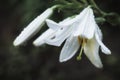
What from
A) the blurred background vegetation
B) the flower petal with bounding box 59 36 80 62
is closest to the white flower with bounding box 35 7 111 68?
the flower petal with bounding box 59 36 80 62

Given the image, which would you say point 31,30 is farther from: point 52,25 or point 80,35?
point 80,35

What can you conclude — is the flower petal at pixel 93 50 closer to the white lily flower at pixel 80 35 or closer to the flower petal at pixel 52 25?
the white lily flower at pixel 80 35

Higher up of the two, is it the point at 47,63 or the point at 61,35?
the point at 61,35

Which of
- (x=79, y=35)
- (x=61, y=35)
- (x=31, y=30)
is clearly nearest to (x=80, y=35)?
(x=79, y=35)

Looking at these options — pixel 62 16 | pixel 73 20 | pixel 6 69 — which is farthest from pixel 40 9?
pixel 73 20

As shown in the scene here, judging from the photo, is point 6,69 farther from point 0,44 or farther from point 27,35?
point 27,35

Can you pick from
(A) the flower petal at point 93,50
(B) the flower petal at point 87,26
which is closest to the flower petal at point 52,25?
(B) the flower petal at point 87,26

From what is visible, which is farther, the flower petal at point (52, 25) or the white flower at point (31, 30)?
the white flower at point (31, 30)
